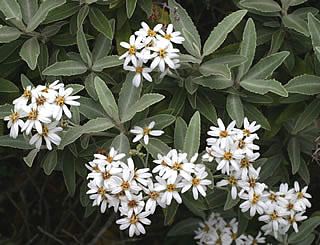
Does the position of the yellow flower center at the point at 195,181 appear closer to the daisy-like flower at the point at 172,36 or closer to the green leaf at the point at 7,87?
the daisy-like flower at the point at 172,36

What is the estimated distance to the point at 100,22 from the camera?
258 centimetres

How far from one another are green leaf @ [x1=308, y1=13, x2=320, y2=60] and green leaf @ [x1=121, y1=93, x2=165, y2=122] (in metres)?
0.79

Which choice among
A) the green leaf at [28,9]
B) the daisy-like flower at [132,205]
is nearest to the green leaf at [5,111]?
the green leaf at [28,9]

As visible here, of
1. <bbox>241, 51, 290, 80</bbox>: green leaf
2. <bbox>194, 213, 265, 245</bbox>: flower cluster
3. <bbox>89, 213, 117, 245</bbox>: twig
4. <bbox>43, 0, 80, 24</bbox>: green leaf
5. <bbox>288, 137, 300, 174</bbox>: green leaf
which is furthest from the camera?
<bbox>89, 213, 117, 245</bbox>: twig

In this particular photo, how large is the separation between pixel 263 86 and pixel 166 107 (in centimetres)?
49

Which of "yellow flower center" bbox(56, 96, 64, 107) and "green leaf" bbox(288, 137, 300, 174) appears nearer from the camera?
"yellow flower center" bbox(56, 96, 64, 107)

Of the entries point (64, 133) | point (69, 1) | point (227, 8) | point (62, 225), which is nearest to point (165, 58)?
point (64, 133)

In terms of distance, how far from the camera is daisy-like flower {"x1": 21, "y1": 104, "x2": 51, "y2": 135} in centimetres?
212

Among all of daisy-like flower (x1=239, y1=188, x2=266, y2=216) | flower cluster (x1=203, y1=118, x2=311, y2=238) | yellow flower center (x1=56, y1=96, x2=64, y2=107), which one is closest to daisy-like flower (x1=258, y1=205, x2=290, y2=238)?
flower cluster (x1=203, y1=118, x2=311, y2=238)

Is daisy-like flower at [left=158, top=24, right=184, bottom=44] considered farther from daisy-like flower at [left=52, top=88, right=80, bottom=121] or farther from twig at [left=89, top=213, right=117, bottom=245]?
twig at [left=89, top=213, right=117, bottom=245]

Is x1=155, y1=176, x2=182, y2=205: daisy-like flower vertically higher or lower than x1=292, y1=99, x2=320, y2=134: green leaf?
higher

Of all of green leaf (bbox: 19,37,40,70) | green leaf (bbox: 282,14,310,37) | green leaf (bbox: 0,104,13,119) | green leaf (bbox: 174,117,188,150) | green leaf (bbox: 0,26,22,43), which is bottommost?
green leaf (bbox: 174,117,188,150)

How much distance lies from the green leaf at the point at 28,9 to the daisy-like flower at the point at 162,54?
0.64 meters

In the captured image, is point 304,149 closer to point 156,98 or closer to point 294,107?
point 294,107
